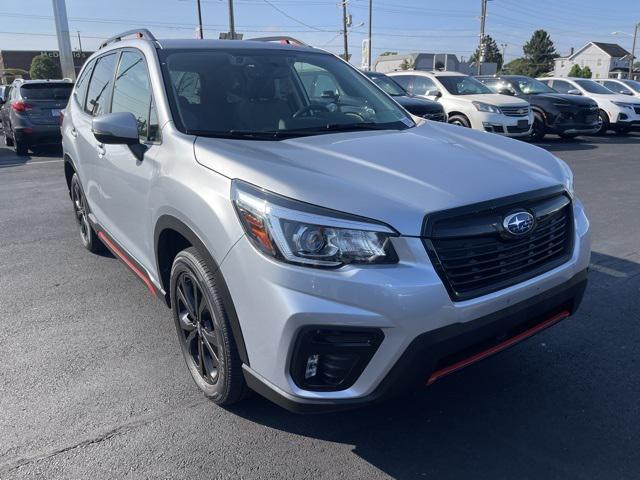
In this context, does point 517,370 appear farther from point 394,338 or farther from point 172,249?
point 172,249

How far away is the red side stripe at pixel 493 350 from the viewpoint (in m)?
2.29

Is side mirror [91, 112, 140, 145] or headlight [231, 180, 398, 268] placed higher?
side mirror [91, 112, 140, 145]

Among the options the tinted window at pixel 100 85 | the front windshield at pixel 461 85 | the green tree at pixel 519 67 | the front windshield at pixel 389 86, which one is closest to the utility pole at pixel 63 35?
the front windshield at pixel 389 86

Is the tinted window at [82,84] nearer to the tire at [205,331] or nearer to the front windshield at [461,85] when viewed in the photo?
the tire at [205,331]

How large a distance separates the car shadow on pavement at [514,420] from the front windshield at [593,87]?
15.3 meters

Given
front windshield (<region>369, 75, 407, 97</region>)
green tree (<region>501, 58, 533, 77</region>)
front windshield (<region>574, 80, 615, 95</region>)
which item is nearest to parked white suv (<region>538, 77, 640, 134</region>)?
front windshield (<region>574, 80, 615, 95</region>)

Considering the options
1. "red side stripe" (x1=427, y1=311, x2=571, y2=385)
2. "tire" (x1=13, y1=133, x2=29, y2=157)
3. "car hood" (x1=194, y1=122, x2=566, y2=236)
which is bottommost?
"tire" (x1=13, y1=133, x2=29, y2=157)

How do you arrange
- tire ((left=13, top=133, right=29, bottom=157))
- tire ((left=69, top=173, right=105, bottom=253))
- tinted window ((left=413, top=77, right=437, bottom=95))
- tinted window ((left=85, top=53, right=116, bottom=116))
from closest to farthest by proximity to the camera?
tinted window ((left=85, top=53, right=116, bottom=116)) → tire ((left=69, top=173, right=105, bottom=253)) → tire ((left=13, top=133, right=29, bottom=157)) → tinted window ((left=413, top=77, right=437, bottom=95))

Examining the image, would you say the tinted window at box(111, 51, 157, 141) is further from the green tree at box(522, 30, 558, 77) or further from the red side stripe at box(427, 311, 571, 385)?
the green tree at box(522, 30, 558, 77)

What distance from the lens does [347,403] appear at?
221 centimetres

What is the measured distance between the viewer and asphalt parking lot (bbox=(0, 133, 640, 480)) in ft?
8.04

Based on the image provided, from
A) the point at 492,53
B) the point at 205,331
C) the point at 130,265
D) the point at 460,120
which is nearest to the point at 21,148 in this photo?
the point at 460,120

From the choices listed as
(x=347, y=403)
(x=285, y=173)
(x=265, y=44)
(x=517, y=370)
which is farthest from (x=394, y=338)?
(x=265, y=44)

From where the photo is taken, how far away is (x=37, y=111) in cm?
1206
